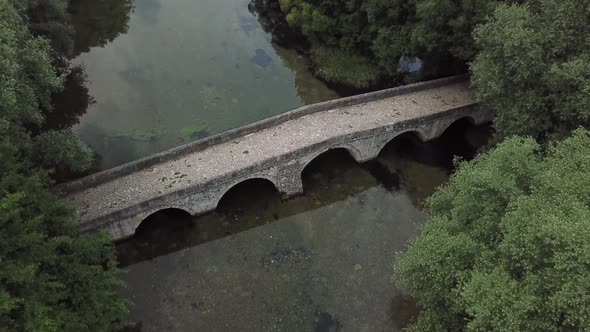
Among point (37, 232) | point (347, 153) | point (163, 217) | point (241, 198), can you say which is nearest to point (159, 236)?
point (163, 217)

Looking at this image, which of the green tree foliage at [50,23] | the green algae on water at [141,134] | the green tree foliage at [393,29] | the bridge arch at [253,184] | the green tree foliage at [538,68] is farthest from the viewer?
the green algae on water at [141,134]

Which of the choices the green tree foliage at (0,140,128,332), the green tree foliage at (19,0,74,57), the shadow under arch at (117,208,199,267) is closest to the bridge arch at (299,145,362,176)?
the shadow under arch at (117,208,199,267)

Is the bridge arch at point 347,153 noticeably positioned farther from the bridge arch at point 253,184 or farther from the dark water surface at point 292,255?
the bridge arch at point 253,184

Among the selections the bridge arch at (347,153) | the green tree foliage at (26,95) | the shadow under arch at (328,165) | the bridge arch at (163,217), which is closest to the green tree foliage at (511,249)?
the bridge arch at (347,153)

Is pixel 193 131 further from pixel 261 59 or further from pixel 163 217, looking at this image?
pixel 261 59

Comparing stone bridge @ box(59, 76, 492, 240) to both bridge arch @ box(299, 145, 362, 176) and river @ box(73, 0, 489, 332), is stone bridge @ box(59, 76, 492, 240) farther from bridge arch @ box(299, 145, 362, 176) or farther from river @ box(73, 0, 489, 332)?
river @ box(73, 0, 489, 332)

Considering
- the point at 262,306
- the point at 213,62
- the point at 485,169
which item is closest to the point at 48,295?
the point at 262,306

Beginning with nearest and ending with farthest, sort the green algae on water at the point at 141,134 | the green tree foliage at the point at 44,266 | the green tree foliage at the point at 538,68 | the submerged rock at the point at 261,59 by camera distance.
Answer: the green tree foliage at the point at 44,266, the green tree foliage at the point at 538,68, the green algae on water at the point at 141,134, the submerged rock at the point at 261,59
